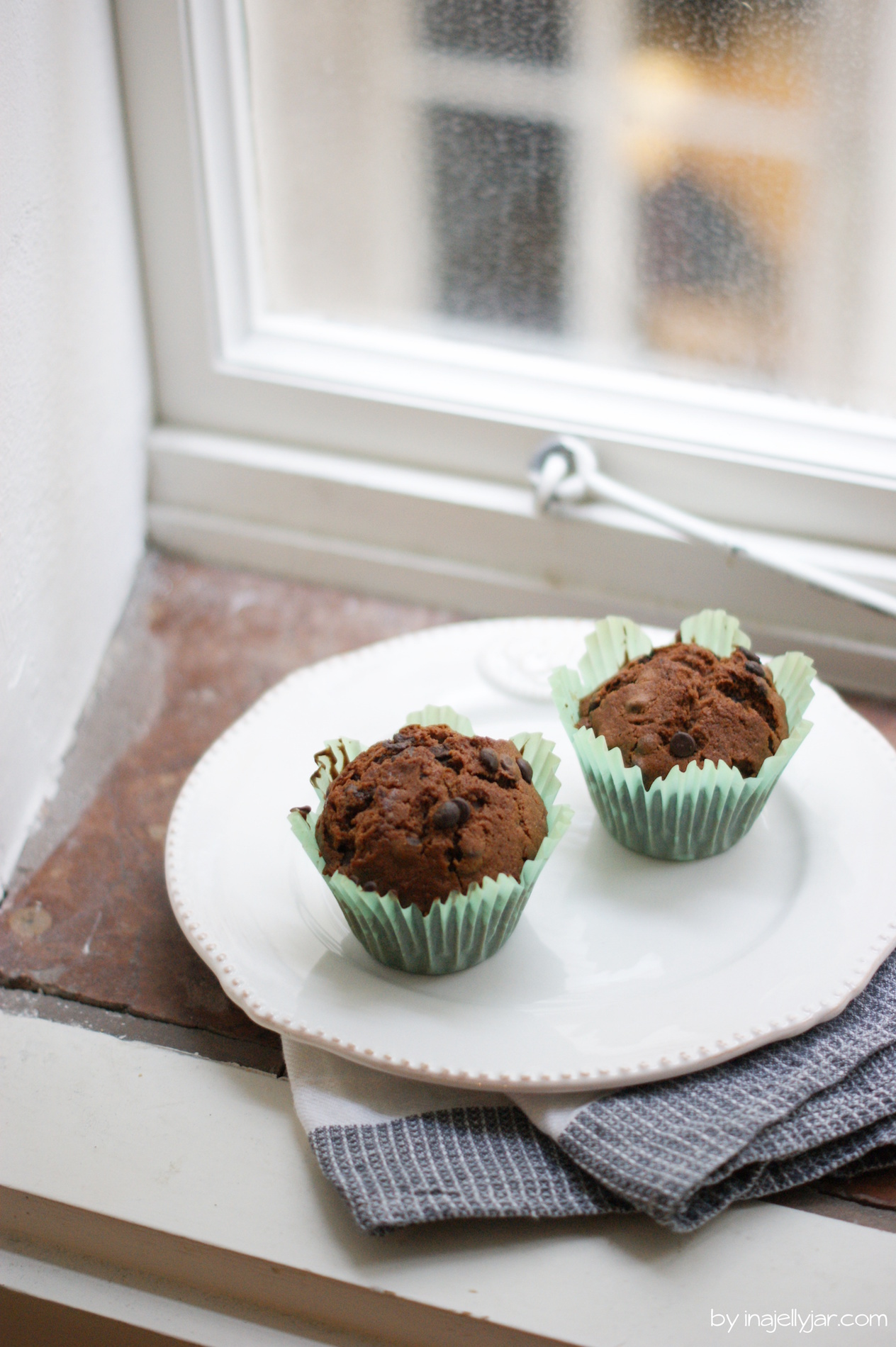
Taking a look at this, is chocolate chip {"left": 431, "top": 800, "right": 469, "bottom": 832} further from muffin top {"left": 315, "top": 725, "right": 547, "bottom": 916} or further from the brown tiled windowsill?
the brown tiled windowsill

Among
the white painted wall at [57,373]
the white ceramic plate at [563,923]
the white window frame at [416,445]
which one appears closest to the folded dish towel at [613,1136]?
the white ceramic plate at [563,923]

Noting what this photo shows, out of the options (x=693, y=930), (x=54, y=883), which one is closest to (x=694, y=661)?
(x=693, y=930)

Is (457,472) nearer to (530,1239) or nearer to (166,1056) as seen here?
(166,1056)

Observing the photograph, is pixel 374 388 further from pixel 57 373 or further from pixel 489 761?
pixel 489 761

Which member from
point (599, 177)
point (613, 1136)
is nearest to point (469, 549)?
point (599, 177)

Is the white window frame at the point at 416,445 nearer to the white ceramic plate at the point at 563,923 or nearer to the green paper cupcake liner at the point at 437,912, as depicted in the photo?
the white ceramic plate at the point at 563,923

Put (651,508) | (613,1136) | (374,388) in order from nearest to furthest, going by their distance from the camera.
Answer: (613,1136) < (651,508) < (374,388)
